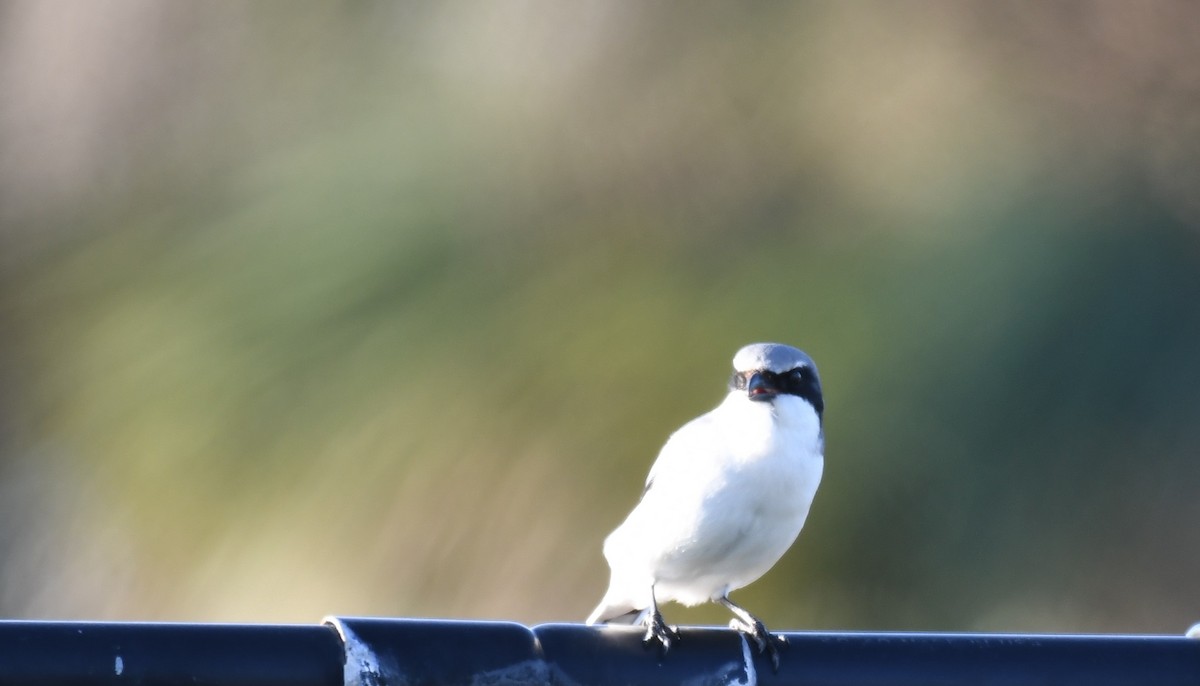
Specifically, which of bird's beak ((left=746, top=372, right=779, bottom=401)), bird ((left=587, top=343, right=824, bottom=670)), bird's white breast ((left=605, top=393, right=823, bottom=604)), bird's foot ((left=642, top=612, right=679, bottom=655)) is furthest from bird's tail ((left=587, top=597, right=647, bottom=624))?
bird's foot ((left=642, top=612, right=679, bottom=655))

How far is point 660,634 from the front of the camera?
3.67 meters

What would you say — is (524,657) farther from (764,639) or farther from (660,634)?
(764,639)

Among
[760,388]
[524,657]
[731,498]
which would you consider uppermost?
[760,388]

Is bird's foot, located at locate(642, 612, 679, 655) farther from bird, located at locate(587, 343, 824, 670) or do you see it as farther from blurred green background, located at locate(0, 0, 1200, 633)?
blurred green background, located at locate(0, 0, 1200, 633)

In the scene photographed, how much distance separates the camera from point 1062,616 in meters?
8.08

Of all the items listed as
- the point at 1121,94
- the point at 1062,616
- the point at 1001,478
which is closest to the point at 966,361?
the point at 1001,478

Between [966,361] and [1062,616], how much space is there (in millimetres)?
1563

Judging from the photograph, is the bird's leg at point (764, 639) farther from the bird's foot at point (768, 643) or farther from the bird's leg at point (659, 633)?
the bird's leg at point (659, 633)

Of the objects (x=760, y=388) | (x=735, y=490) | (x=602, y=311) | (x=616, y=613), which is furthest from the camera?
(x=602, y=311)

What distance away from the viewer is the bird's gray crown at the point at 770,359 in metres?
5.02

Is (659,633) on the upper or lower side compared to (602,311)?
lower

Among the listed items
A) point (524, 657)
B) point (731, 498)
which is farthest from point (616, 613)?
point (524, 657)

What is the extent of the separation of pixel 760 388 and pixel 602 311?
3609 millimetres

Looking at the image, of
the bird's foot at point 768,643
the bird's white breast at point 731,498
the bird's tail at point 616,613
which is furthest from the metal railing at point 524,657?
the bird's tail at point 616,613
